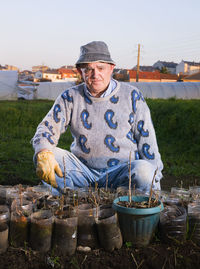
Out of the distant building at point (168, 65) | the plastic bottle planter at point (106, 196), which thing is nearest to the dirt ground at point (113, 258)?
the plastic bottle planter at point (106, 196)

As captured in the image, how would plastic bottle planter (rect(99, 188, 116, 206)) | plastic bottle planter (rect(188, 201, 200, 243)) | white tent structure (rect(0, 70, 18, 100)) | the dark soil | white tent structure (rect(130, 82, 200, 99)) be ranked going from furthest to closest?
white tent structure (rect(0, 70, 18, 100)) < white tent structure (rect(130, 82, 200, 99)) < plastic bottle planter (rect(99, 188, 116, 206)) < plastic bottle planter (rect(188, 201, 200, 243)) < the dark soil

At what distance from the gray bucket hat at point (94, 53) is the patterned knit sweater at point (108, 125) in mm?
269

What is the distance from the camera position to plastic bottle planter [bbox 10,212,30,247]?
5.62ft

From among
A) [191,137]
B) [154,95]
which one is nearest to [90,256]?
[191,137]

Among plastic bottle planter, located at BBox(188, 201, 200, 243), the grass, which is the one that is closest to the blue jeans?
plastic bottle planter, located at BBox(188, 201, 200, 243)

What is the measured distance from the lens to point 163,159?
212 inches

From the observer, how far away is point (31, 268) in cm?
154

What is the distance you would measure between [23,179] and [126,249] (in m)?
2.33

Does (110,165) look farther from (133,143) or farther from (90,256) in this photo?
(90,256)

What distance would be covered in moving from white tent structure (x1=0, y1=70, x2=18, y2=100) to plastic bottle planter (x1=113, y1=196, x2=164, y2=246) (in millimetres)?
16188

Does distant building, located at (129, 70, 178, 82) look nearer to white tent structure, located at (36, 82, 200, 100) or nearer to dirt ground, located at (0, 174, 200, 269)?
white tent structure, located at (36, 82, 200, 100)

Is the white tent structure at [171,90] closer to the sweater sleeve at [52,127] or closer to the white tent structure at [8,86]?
the white tent structure at [8,86]

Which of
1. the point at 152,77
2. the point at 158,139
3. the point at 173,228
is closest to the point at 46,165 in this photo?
the point at 173,228

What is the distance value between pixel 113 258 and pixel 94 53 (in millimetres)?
1476
